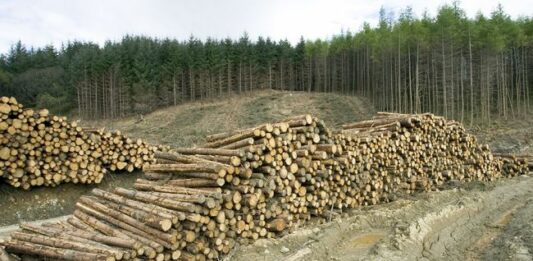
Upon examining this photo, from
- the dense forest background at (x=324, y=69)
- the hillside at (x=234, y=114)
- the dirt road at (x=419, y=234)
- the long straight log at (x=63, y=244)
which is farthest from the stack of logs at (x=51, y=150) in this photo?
the dense forest background at (x=324, y=69)

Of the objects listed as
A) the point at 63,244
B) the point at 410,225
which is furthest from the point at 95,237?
the point at 410,225

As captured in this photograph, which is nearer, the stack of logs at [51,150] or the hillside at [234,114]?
the stack of logs at [51,150]

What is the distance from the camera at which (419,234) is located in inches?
346

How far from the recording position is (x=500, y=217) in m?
10.7

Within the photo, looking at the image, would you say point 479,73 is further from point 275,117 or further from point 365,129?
point 365,129

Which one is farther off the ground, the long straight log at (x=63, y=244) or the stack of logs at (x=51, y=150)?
the stack of logs at (x=51, y=150)

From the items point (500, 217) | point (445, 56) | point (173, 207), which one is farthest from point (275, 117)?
point (173, 207)

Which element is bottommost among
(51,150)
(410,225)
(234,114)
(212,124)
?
(410,225)

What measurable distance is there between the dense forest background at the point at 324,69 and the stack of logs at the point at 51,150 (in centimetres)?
2662

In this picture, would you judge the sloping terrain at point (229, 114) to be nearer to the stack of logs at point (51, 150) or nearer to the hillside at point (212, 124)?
the hillside at point (212, 124)

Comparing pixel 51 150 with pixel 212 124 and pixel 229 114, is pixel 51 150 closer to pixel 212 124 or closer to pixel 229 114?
pixel 212 124

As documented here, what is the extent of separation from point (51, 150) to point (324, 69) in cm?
4457

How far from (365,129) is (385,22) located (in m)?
35.3

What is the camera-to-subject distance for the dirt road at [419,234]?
7.88 meters
